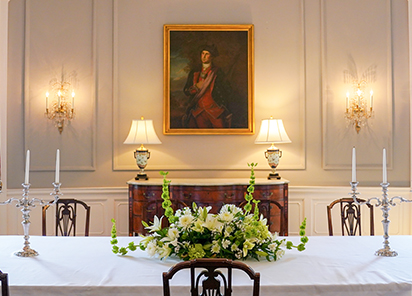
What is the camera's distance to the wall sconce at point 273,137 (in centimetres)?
479

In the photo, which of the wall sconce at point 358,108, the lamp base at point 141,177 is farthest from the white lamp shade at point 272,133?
the lamp base at point 141,177

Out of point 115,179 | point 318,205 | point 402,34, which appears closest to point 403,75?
point 402,34

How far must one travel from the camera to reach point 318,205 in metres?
5.07

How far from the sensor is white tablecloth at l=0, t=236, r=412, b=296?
1845mm

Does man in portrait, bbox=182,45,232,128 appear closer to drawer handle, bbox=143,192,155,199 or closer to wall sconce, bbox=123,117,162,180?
wall sconce, bbox=123,117,162,180

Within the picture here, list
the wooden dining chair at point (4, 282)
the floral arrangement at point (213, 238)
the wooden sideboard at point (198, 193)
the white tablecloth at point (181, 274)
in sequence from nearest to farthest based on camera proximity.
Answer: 1. the wooden dining chair at point (4, 282)
2. the white tablecloth at point (181, 274)
3. the floral arrangement at point (213, 238)
4. the wooden sideboard at point (198, 193)

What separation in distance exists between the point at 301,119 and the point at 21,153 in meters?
3.43

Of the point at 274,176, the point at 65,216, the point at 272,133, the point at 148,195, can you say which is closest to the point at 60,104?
the point at 148,195

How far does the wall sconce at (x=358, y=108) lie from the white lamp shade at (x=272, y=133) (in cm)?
94

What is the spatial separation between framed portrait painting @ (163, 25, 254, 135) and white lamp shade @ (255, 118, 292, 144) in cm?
29

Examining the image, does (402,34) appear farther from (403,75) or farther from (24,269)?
(24,269)

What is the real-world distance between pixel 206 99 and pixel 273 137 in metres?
0.96

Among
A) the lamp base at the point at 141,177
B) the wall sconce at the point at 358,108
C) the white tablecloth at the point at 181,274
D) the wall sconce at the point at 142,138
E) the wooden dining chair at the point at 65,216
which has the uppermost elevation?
the wall sconce at the point at 358,108

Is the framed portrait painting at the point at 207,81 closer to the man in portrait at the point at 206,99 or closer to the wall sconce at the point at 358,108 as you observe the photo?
the man in portrait at the point at 206,99
